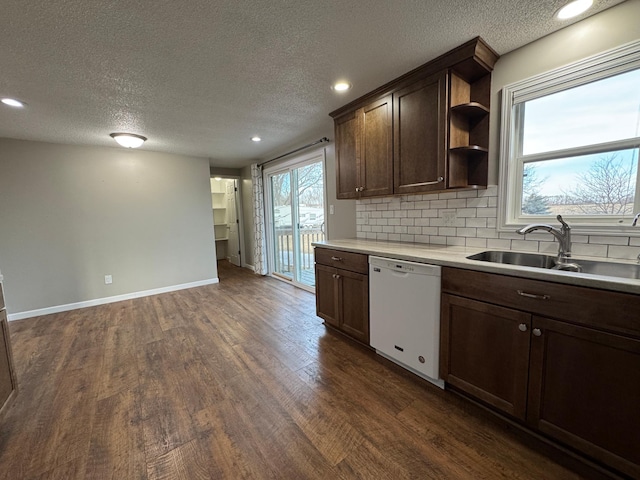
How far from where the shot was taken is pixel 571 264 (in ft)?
5.07

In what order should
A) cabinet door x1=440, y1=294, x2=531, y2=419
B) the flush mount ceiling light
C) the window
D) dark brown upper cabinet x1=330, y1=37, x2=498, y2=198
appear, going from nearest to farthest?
cabinet door x1=440, y1=294, x2=531, y2=419 → the window → dark brown upper cabinet x1=330, y1=37, x2=498, y2=198 → the flush mount ceiling light

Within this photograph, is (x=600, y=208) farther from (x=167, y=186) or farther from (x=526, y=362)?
(x=167, y=186)

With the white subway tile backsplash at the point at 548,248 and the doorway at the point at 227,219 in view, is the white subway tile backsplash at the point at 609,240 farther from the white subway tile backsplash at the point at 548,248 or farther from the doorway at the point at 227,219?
the doorway at the point at 227,219

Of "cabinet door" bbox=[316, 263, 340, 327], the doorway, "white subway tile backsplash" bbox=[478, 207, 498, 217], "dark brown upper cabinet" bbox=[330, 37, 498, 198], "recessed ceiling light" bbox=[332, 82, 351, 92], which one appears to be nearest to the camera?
"dark brown upper cabinet" bbox=[330, 37, 498, 198]

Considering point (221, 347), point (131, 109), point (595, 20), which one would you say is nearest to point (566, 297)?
point (595, 20)

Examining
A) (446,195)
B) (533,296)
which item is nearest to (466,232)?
(446,195)

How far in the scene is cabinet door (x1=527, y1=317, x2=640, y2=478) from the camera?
1.11 metres

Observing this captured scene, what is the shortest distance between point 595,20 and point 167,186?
4916 mm

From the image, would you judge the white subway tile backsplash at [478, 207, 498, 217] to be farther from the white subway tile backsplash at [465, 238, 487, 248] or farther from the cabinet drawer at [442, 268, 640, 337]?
the cabinet drawer at [442, 268, 640, 337]

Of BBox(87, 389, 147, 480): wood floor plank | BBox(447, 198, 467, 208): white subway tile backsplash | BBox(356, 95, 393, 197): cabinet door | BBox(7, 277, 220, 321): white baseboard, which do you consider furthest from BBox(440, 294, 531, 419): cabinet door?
BBox(7, 277, 220, 321): white baseboard

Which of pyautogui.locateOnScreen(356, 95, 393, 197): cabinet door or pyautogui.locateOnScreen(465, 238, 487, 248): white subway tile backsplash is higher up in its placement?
pyautogui.locateOnScreen(356, 95, 393, 197): cabinet door

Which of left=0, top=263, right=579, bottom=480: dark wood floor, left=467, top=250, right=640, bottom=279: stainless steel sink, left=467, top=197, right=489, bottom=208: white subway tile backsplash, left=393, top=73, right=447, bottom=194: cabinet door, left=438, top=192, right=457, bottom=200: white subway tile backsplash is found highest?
left=393, top=73, right=447, bottom=194: cabinet door

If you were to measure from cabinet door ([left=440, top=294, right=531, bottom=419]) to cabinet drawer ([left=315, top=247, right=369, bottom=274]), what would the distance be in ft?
2.32

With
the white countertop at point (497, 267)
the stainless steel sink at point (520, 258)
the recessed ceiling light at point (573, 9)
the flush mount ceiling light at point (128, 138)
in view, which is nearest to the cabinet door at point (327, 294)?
the white countertop at point (497, 267)
